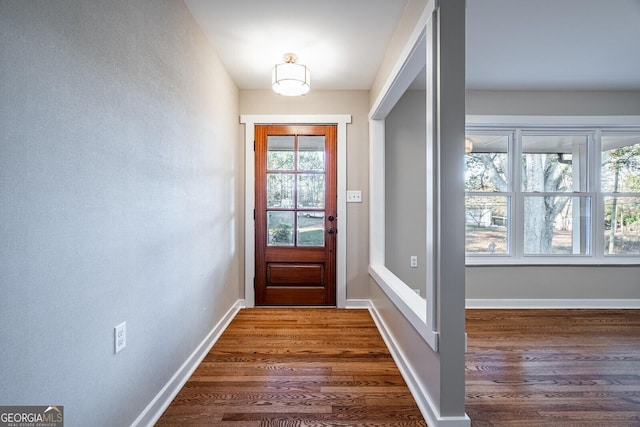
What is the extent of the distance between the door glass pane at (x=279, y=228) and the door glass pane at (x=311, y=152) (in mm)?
551

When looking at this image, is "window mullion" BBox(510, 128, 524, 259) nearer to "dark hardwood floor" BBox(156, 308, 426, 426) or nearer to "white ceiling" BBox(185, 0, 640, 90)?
"white ceiling" BBox(185, 0, 640, 90)

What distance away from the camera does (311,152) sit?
3.06 meters

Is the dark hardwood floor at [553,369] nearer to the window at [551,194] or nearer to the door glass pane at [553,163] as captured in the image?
the window at [551,194]

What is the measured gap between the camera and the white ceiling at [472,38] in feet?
6.00

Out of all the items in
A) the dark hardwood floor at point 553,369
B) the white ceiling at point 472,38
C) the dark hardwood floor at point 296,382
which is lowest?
the dark hardwood floor at point 553,369

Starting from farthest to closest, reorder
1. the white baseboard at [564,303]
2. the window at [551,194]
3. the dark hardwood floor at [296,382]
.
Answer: the window at [551,194] → the white baseboard at [564,303] → the dark hardwood floor at [296,382]

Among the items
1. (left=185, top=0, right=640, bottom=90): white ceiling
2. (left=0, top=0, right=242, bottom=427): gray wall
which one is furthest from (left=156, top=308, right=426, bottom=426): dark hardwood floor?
(left=185, top=0, right=640, bottom=90): white ceiling

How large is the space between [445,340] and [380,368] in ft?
2.54

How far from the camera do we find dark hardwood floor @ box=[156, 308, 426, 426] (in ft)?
4.78

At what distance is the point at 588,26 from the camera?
2.02 metres

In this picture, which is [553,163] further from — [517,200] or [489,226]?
[489,226]

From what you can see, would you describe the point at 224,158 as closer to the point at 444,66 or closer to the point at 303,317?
the point at 303,317

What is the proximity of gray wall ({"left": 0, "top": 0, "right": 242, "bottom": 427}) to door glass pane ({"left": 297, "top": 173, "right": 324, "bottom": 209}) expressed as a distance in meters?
1.32

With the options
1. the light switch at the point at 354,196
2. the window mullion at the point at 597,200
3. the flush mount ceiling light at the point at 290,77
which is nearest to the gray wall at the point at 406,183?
the light switch at the point at 354,196
